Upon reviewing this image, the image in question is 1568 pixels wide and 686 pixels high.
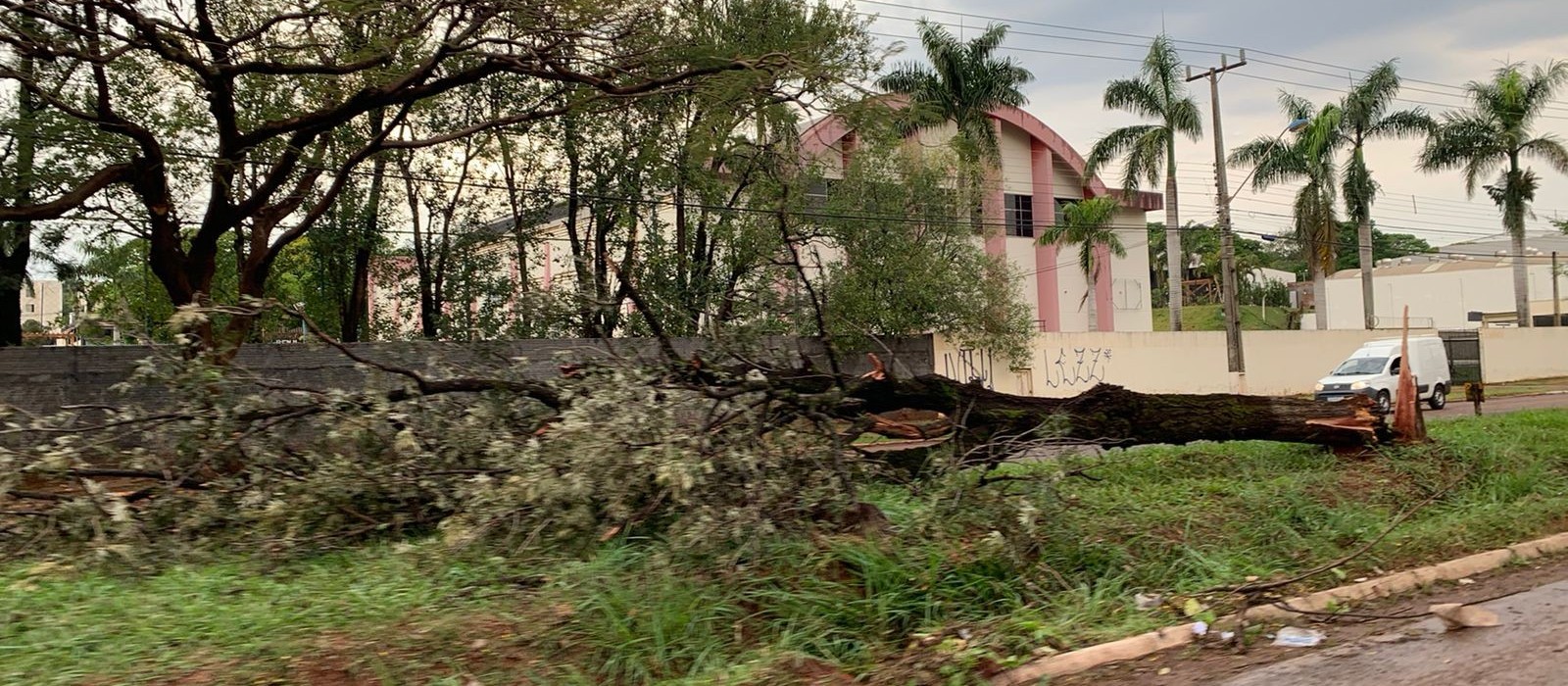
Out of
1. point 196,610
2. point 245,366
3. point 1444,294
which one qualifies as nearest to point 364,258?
point 245,366

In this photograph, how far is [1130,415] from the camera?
8.44 m

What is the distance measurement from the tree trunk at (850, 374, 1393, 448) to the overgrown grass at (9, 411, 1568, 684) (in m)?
0.97

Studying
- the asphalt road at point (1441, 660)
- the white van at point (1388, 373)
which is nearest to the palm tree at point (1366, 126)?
the white van at point (1388, 373)

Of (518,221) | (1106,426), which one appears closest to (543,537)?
(1106,426)

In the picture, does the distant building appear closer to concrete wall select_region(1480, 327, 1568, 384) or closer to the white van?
concrete wall select_region(1480, 327, 1568, 384)

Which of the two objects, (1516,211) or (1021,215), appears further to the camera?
(1021,215)

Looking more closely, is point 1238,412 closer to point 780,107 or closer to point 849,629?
point 849,629

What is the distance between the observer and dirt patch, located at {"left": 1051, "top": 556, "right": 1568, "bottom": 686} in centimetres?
451

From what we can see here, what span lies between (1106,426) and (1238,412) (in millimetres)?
1473

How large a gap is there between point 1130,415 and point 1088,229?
21.8 m

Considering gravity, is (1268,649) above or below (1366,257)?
below

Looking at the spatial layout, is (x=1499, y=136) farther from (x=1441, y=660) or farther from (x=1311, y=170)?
(x=1441, y=660)

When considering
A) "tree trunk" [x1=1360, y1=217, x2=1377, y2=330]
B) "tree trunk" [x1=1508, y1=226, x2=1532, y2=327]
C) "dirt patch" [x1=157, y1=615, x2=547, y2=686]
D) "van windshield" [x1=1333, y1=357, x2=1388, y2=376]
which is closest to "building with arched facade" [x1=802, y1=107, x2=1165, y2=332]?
"tree trunk" [x1=1360, y1=217, x2=1377, y2=330]

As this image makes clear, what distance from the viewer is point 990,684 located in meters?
4.36
